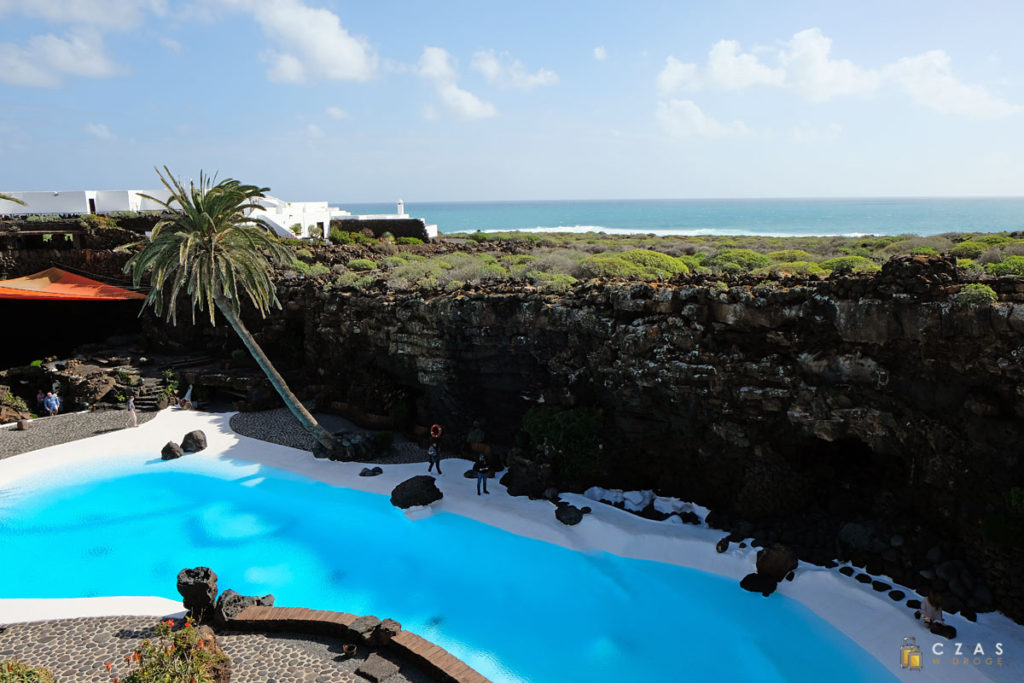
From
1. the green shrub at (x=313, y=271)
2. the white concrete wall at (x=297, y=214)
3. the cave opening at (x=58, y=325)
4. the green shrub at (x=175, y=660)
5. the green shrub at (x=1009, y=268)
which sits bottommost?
the green shrub at (x=175, y=660)

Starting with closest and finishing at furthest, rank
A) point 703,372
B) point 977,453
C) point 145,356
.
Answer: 1. point 977,453
2. point 703,372
3. point 145,356

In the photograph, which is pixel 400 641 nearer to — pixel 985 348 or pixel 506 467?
pixel 506 467

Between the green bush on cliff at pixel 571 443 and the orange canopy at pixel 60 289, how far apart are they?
25932 mm

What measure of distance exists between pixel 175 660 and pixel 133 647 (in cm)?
259

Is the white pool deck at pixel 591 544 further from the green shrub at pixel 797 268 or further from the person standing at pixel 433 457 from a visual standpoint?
the green shrub at pixel 797 268

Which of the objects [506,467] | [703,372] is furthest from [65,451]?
[703,372]

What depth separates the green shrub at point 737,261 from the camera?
27203 millimetres

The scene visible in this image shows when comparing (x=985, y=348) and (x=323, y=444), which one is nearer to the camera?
(x=985, y=348)

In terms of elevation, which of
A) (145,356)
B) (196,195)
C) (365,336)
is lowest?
(145,356)

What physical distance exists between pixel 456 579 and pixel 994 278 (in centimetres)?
1474

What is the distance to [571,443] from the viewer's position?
66.1 ft

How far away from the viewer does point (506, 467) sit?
22.3 meters

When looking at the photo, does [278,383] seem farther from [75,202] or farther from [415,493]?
[75,202]

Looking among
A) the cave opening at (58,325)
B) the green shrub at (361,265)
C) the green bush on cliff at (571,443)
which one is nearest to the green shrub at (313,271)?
the green shrub at (361,265)
